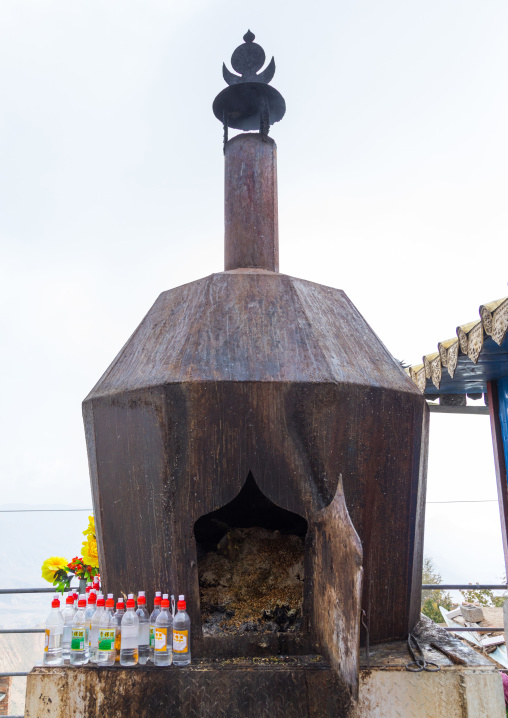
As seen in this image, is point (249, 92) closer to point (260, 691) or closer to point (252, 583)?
point (252, 583)

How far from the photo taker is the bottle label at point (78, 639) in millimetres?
2516

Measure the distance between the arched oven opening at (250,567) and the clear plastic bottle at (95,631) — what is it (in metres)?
0.51

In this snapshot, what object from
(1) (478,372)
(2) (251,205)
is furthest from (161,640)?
(1) (478,372)

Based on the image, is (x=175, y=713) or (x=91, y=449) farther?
(x=91, y=449)

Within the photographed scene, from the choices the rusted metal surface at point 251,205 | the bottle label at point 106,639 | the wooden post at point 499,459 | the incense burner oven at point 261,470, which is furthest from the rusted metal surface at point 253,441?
the wooden post at point 499,459

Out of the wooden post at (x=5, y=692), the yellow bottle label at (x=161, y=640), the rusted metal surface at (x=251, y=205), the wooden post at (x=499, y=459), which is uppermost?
the rusted metal surface at (x=251, y=205)

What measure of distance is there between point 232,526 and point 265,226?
206 centimetres

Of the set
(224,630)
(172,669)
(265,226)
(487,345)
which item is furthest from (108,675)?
(487,345)

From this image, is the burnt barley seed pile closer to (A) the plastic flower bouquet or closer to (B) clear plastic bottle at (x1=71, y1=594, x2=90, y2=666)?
(B) clear plastic bottle at (x1=71, y1=594, x2=90, y2=666)

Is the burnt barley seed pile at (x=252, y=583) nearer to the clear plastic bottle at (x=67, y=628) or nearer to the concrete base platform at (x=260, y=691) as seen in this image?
the concrete base platform at (x=260, y=691)

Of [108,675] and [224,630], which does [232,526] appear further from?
[108,675]

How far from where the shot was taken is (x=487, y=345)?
4184 millimetres

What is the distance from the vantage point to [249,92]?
4262mm

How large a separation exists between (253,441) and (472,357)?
1930 mm
